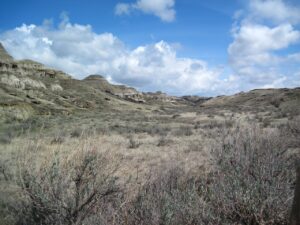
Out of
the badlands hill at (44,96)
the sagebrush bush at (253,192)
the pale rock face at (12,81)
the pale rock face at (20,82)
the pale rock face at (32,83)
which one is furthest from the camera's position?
the pale rock face at (32,83)

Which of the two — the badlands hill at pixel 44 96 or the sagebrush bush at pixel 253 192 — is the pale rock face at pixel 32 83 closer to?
the badlands hill at pixel 44 96

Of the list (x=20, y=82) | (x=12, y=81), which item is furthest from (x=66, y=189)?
(x=20, y=82)

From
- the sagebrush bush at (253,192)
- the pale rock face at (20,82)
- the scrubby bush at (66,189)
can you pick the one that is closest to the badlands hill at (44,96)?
the pale rock face at (20,82)

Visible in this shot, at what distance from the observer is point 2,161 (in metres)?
8.27

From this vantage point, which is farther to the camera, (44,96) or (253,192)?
(44,96)

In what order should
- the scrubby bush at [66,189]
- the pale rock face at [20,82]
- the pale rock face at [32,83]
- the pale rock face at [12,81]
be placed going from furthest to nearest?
the pale rock face at [32,83] < the pale rock face at [20,82] < the pale rock face at [12,81] < the scrubby bush at [66,189]

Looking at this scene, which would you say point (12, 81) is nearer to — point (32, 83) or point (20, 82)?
point (20, 82)

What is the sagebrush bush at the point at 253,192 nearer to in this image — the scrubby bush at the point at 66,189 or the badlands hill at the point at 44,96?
the scrubby bush at the point at 66,189

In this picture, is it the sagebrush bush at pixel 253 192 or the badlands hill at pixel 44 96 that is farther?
the badlands hill at pixel 44 96

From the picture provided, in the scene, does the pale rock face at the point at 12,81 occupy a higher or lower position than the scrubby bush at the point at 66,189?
higher

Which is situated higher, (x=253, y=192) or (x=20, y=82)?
(x=20, y=82)

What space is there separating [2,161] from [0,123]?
1720 cm

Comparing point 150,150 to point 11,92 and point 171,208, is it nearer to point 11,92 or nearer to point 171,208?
point 171,208

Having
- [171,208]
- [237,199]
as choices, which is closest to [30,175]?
[171,208]
